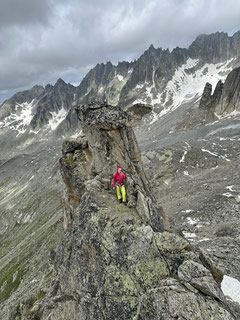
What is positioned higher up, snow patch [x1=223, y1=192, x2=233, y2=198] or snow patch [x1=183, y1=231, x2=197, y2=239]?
snow patch [x1=183, y1=231, x2=197, y2=239]

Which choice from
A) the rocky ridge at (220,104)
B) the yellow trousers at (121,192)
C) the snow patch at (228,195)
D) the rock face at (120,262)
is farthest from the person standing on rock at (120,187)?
the rocky ridge at (220,104)

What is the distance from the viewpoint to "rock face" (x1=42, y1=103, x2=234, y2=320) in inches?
319

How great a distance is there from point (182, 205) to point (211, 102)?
123875 millimetres

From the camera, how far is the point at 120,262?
33.7 ft

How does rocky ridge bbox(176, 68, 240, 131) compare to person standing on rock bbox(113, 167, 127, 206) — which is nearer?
person standing on rock bbox(113, 167, 127, 206)

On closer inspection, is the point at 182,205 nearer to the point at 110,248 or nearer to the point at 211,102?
the point at 110,248

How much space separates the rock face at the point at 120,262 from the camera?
319 inches

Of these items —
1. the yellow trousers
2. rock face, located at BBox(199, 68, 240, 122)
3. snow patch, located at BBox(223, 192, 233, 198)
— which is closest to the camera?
the yellow trousers

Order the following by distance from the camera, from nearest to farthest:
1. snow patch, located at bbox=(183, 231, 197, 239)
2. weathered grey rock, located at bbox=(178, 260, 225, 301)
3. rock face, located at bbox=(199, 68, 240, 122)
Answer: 1. weathered grey rock, located at bbox=(178, 260, 225, 301)
2. snow patch, located at bbox=(183, 231, 197, 239)
3. rock face, located at bbox=(199, 68, 240, 122)

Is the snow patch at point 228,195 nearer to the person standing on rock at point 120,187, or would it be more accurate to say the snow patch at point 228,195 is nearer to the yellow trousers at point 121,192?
the person standing on rock at point 120,187

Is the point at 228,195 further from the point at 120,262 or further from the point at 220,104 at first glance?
the point at 220,104

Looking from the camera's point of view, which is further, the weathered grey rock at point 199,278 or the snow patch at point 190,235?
the snow patch at point 190,235

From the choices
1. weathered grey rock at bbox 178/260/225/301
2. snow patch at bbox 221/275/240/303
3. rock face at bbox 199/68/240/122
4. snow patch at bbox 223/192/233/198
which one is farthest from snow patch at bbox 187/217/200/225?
rock face at bbox 199/68/240/122

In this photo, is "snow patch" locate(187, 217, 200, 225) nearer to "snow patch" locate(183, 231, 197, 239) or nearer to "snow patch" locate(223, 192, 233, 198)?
"snow patch" locate(183, 231, 197, 239)
